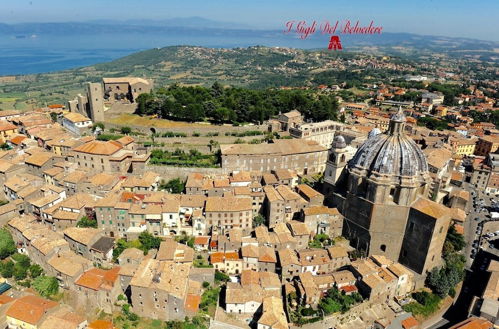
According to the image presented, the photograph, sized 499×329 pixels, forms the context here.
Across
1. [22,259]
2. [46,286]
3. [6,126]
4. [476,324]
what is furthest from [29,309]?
[6,126]

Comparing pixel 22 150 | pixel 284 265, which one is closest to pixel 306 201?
pixel 284 265

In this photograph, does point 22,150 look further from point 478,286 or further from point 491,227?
point 491,227

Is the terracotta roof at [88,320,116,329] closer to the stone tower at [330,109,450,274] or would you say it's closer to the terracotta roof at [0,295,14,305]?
the terracotta roof at [0,295,14,305]

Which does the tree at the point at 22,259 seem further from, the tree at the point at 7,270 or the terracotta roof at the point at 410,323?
the terracotta roof at the point at 410,323

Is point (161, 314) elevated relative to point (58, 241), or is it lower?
lower

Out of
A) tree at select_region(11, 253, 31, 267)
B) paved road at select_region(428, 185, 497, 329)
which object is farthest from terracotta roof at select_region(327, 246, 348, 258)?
tree at select_region(11, 253, 31, 267)

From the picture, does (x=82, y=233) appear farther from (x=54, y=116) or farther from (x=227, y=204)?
(x=54, y=116)
